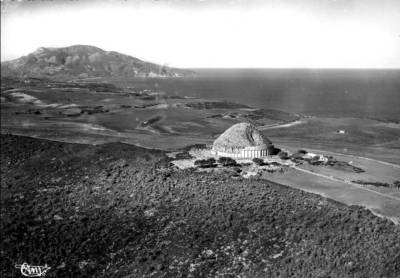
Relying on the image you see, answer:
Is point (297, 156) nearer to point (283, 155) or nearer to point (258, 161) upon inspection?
point (283, 155)

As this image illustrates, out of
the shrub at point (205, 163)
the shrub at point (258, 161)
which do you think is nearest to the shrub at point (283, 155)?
the shrub at point (258, 161)

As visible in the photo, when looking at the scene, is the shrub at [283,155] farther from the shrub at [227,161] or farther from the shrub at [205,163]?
the shrub at [205,163]

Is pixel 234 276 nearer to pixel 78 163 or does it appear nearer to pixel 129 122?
pixel 78 163

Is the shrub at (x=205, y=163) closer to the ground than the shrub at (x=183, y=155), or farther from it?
farther from it

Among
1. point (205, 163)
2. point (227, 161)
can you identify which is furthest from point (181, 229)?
point (227, 161)

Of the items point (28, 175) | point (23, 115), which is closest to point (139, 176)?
point (28, 175)

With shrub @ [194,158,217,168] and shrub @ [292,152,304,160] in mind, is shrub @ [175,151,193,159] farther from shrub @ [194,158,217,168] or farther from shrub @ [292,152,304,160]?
shrub @ [292,152,304,160]

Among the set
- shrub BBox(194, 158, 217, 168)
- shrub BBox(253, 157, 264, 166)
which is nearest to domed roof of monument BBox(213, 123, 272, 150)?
shrub BBox(253, 157, 264, 166)
